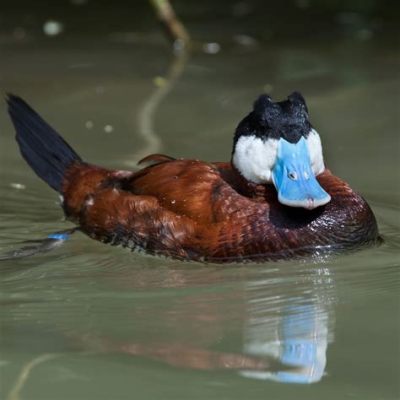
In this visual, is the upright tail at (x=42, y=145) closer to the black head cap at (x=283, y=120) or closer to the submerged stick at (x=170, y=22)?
the black head cap at (x=283, y=120)

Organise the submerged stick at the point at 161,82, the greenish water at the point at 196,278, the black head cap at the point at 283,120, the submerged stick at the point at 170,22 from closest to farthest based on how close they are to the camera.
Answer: the greenish water at the point at 196,278 < the black head cap at the point at 283,120 < the submerged stick at the point at 161,82 < the submerged stick at the point at 170,22

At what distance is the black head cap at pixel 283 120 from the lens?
4.93m

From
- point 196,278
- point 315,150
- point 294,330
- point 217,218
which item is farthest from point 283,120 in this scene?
point 294,330

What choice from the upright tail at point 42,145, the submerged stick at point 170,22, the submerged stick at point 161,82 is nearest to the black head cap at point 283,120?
the upright tail at point 42,145

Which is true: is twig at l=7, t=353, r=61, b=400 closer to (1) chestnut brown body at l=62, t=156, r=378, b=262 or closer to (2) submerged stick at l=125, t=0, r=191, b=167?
(1) chestnut brown body at l=62, t=156, r=378, b=262

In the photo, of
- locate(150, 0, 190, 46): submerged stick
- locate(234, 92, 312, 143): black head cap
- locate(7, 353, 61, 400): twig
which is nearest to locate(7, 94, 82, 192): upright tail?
locate(234, 92, 312, 143): black head cap

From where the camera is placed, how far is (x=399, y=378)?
348 centimetres

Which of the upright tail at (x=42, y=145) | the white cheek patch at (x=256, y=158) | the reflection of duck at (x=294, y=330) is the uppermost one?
the upright tail at (x=42, y=145)

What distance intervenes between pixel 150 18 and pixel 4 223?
523 centimetres

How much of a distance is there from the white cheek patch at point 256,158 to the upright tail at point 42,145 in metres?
1.11

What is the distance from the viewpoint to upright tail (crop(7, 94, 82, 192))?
19.0 ft

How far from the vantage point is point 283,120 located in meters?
4.95

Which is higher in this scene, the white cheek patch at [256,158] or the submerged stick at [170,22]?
the submerged stick at [170,22]

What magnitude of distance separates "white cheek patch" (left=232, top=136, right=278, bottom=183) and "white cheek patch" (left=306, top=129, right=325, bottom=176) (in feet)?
0.48
